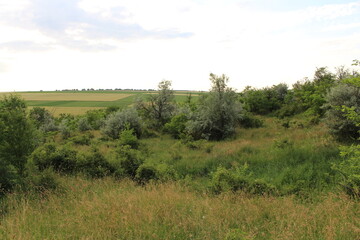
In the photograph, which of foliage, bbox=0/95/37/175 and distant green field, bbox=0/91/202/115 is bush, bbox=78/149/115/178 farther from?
distant green field, bbox=0/91/202/115

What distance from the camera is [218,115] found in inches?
780

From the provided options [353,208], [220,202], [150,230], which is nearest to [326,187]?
[353,208]

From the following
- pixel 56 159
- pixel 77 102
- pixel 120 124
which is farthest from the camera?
pixel 77 102

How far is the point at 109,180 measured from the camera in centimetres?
775

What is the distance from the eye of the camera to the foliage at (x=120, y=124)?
2159 centimetres

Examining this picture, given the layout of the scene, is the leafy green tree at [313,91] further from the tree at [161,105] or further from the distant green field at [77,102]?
the distant green field at [77,102]

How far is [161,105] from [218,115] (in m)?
9.76

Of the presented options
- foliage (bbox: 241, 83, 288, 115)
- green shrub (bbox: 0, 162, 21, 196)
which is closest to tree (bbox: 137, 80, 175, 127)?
foliage (bbox: 241, 83, 288, 115)

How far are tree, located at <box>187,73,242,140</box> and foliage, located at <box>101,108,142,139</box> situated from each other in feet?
19.7

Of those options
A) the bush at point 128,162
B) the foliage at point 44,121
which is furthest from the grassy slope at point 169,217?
the foliage at point 44,121

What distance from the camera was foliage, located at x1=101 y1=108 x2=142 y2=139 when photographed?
2159 cm

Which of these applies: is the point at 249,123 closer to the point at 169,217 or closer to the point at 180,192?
the point at 180,192

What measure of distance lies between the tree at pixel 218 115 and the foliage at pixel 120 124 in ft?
19.7

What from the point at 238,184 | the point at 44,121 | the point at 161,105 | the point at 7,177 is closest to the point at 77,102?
the point at 44,121
